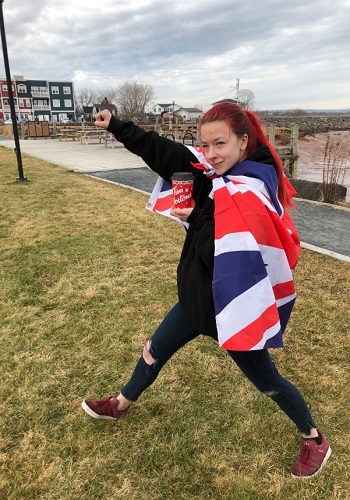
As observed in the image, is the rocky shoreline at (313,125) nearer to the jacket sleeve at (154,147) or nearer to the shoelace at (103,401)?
the jacket sleeve at (154,147)

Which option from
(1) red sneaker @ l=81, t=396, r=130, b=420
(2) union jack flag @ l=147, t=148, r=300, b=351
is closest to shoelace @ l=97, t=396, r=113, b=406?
(1) red sneaker @ l=81, t=396, r=130, b=420

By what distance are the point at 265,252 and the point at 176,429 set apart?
3.85ft

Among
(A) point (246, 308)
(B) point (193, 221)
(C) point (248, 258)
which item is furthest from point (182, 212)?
(A) point (246, 308)

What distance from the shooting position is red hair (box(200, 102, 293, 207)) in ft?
5.03

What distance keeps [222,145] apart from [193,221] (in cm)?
33

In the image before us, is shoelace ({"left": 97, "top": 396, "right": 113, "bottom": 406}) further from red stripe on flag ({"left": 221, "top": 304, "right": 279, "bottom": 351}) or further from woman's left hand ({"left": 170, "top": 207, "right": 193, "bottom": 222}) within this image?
woman's left hand ({"left": 170, "top": 207, "right": 193, "bottom": 222})

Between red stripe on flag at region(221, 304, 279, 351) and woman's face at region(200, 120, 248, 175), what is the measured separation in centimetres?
59

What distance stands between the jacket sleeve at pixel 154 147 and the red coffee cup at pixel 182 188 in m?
0.25

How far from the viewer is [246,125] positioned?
61.2 inches

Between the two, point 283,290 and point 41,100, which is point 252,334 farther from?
point 41,100

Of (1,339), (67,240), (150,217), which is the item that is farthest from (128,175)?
(1,339)

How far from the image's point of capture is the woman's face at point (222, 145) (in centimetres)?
153

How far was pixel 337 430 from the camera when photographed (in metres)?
2.05

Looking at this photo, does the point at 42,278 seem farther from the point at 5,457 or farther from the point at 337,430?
the point at 337,430
